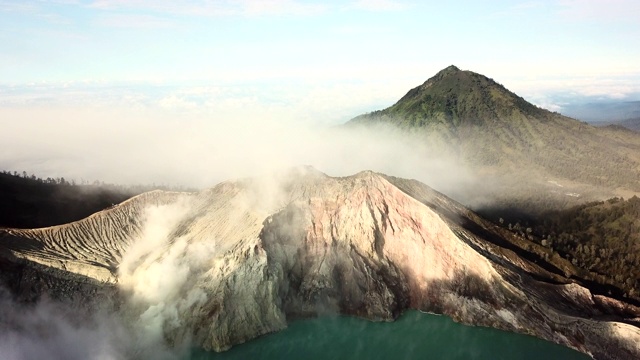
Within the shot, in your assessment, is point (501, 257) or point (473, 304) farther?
point (501, 257)

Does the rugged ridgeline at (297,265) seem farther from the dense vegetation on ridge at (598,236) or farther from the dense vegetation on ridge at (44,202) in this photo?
the dense vegetation on ridge at (44,202)

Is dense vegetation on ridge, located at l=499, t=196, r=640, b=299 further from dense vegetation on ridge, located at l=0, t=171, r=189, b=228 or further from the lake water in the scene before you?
dense vegetation on ridge, located at l=0, t=171, r=189, b=228

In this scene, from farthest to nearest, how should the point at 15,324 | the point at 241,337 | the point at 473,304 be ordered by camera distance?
the point at 473,304 < the point at 241,337 < the point at 15,324

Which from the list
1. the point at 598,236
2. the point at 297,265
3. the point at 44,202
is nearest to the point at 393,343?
the point at 297,265

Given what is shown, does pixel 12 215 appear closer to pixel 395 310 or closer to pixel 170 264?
pixel 170 264

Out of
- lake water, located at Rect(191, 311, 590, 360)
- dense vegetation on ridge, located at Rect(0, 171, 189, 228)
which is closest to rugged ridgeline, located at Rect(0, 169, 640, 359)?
lake water, located at Rect(191, 311, 590, 360)

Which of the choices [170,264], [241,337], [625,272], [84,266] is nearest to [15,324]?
[84,266]
